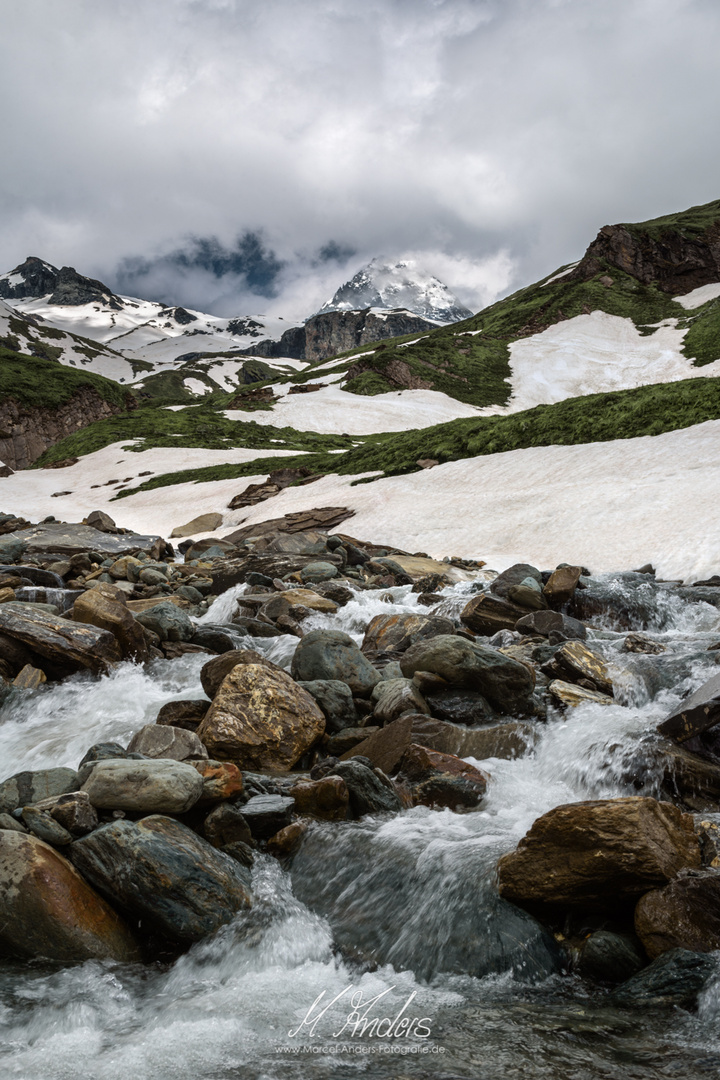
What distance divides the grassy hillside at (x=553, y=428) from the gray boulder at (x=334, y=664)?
23.4m

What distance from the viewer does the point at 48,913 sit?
5.14 metres

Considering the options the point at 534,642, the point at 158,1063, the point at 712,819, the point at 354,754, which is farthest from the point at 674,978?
the point at 534,642

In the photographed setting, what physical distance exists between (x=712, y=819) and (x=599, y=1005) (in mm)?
2578

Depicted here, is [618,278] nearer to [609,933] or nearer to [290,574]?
[290,574]

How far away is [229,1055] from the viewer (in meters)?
4.32

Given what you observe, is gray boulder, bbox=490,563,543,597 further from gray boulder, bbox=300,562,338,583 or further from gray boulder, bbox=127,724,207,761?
gray boulder, bbox=127,724,207,761

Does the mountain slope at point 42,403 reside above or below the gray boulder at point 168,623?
above

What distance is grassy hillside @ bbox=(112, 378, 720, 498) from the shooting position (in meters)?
29.0

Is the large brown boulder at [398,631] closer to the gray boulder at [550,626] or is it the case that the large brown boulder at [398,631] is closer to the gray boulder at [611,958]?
the gray boulder at [550,626]

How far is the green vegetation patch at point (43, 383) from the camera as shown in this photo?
82.2 meters

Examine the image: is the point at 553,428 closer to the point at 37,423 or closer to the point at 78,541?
the point at 78,541

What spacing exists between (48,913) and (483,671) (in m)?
6.50

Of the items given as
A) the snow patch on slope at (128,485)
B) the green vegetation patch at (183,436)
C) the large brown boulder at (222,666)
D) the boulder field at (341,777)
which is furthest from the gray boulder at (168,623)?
the green vegetation patch at (183,436)

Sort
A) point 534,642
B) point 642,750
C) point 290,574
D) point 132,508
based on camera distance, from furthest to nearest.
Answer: point 132,508
point 290,574
point 534,642
point 642,750
